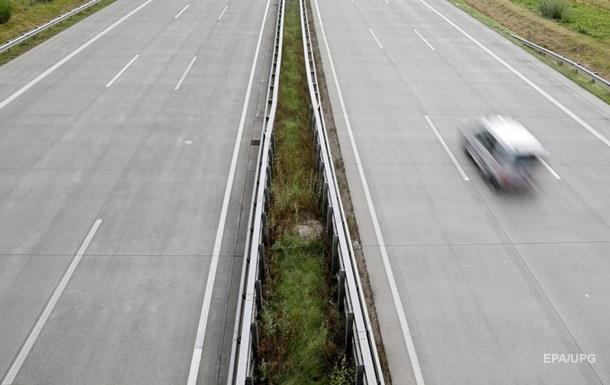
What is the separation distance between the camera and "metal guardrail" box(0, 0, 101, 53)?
25.0 meters

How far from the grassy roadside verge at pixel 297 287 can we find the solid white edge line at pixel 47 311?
431cm

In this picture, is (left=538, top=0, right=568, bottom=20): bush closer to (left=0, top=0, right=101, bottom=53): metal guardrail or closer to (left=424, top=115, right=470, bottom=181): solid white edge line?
(left=424, top=115, right=470, bottom=181): solid white edge line

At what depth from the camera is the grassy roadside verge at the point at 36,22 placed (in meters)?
25.9

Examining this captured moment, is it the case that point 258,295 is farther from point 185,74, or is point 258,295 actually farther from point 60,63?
point 60,63

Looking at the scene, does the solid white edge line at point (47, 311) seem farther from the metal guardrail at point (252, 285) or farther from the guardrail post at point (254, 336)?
the guardrail post at point (254, 336)

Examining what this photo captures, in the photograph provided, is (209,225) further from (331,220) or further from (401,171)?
(401,171)

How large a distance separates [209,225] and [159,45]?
17.2m

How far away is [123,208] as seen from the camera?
541 inches

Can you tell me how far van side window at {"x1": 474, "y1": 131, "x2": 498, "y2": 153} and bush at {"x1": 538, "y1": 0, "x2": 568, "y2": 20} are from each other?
77.0 feet

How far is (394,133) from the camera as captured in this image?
1873 centimetres

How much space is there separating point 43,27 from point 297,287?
2465 centimetres

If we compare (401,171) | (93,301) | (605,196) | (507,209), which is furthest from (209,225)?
(605,196)

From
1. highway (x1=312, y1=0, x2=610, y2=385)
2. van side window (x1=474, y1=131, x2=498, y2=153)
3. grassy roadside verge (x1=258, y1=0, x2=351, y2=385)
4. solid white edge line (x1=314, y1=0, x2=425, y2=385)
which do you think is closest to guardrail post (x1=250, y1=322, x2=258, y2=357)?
grassy roadside verge (x1=258, y1=0, x2=351, y2=385)

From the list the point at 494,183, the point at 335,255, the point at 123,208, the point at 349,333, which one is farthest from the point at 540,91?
the point at 123,208
